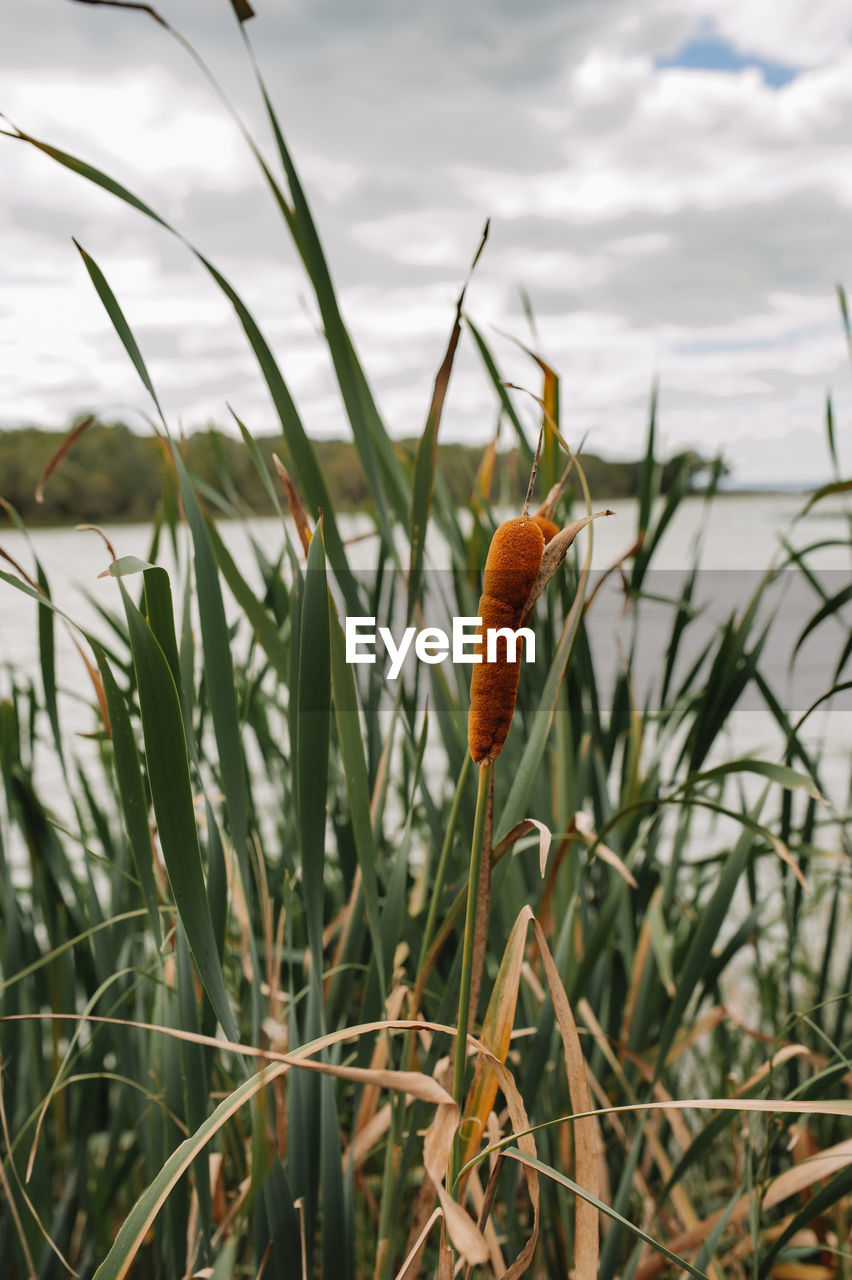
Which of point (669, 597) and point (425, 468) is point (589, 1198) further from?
point (669, 597)

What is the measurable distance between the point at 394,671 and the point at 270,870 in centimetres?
38

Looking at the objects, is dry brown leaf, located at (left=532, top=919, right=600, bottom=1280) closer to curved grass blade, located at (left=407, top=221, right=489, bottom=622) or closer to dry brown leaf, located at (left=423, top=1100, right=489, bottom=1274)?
dry brown leaf, located at (left=423, top=1100, right=489, bottom=1274)

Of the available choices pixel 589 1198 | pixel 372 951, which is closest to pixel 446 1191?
pixel 589 1198

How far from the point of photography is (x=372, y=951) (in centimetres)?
47

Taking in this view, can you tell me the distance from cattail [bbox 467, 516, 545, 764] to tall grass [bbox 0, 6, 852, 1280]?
3cm

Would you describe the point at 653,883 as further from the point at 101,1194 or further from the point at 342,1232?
the point at 101,1194

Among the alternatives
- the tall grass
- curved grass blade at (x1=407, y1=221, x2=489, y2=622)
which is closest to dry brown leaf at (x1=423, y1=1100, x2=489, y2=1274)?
the tall grass

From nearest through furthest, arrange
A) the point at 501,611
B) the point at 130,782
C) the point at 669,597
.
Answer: the point at 501,611 → the point at 130,782 → the point at 669,597

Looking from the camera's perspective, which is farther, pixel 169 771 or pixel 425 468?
pixel 425 468

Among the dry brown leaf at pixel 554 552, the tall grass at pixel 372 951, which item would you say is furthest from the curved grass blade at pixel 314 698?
the dry brown leaf at pixel 554 552
